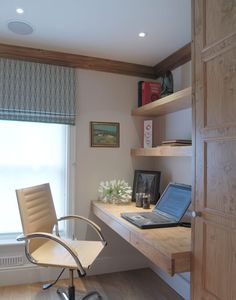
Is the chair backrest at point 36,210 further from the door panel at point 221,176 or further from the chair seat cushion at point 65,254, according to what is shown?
the door panel at point 221,176

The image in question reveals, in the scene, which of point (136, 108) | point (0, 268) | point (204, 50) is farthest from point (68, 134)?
point (204, 50)

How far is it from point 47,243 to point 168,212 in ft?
3.72

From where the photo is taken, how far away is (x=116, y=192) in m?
2.88

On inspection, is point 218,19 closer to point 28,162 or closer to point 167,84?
point 167,84

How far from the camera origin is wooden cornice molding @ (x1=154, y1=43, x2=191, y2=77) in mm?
2629

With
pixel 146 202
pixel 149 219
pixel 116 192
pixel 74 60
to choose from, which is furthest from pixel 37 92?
pixel 149 219

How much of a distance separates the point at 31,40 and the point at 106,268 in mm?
2568

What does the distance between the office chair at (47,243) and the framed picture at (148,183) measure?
83 cm

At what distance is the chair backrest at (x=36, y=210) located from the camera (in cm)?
217

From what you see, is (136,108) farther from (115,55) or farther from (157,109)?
(115,55)

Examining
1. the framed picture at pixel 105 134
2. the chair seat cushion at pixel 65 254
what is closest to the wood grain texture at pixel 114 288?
the chair seat cushion at pixel 65 254

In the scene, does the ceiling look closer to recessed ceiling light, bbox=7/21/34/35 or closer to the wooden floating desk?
recessed ceiling light, bbox=7/21/34/35

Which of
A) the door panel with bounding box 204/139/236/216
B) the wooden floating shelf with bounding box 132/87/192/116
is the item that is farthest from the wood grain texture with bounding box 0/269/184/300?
the wooden floating shelf with bounding box 132/87/192/116

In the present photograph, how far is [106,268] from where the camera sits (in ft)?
9.98
